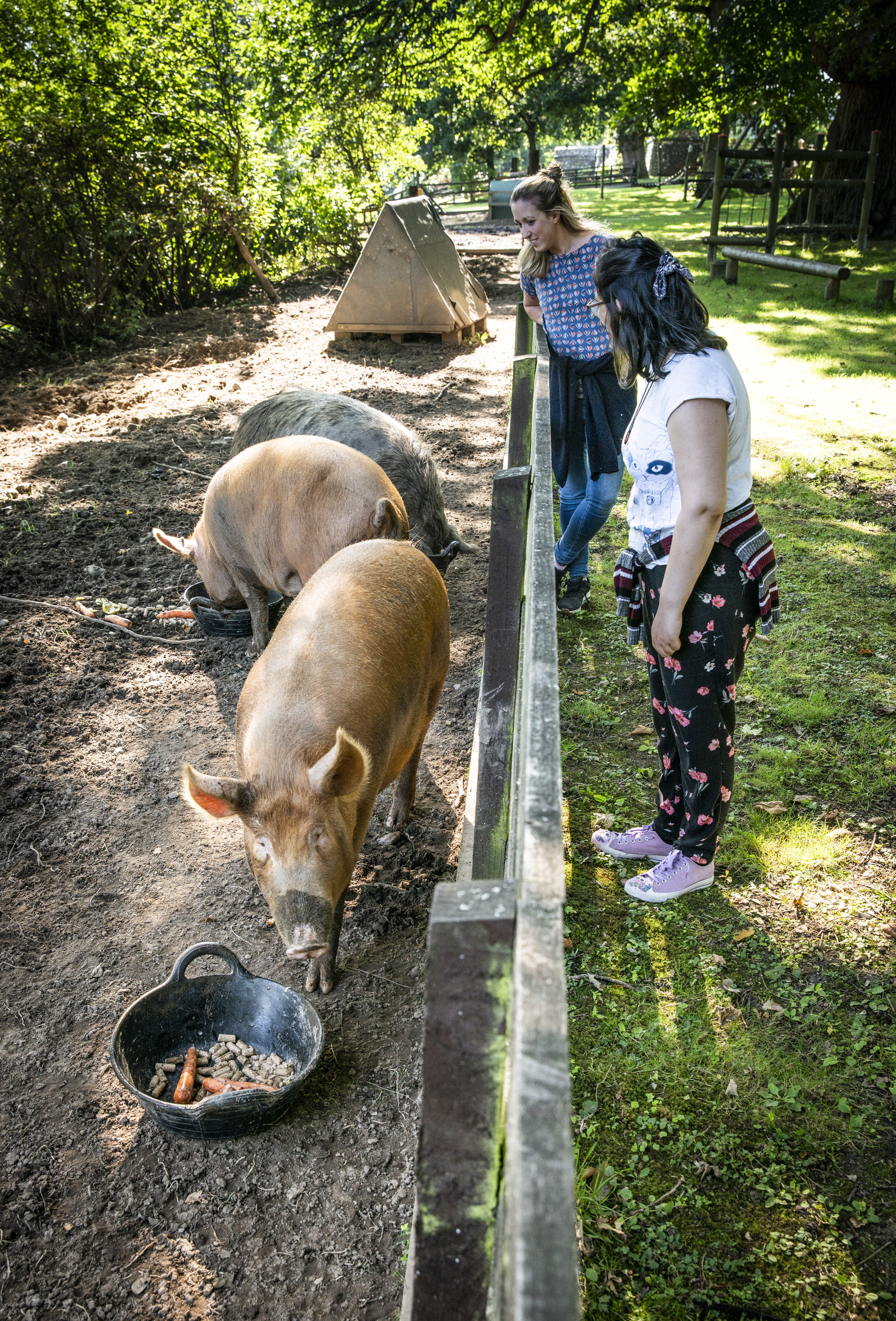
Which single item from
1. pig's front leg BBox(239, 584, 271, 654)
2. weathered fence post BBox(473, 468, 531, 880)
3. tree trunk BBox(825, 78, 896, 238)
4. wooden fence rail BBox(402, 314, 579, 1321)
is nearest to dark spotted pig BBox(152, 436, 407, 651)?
pig's front leg BBox(239, 584, 271, 654)

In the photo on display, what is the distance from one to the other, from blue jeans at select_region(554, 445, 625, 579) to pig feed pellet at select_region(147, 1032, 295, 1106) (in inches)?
119

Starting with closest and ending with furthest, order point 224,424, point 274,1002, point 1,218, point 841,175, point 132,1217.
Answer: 1. point 132,1217
2. point 274,1002
3. point 224,424
4. point 1,218
5. point 841,175

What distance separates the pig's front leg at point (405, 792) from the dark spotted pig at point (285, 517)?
1208 millimetres

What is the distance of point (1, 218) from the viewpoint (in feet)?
35.5

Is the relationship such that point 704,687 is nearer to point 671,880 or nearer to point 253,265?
point 671,880

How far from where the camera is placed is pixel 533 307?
16.4ft

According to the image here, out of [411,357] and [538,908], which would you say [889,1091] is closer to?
[538,908]

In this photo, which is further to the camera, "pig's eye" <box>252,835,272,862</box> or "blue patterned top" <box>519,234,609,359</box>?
"blue patterned top" <box>519,234,609,359</box>

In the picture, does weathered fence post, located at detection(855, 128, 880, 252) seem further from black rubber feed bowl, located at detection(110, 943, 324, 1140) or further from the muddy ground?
black rubber feed bowl, located at detection(110, 943, 324, 1140)

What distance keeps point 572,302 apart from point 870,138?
54.7 ft

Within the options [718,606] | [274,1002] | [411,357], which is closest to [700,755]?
[718,606]

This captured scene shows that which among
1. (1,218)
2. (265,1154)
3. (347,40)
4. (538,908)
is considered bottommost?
(265,1154)

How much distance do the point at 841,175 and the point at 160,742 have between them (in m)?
19.0

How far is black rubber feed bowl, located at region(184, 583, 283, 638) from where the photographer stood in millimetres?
5621
